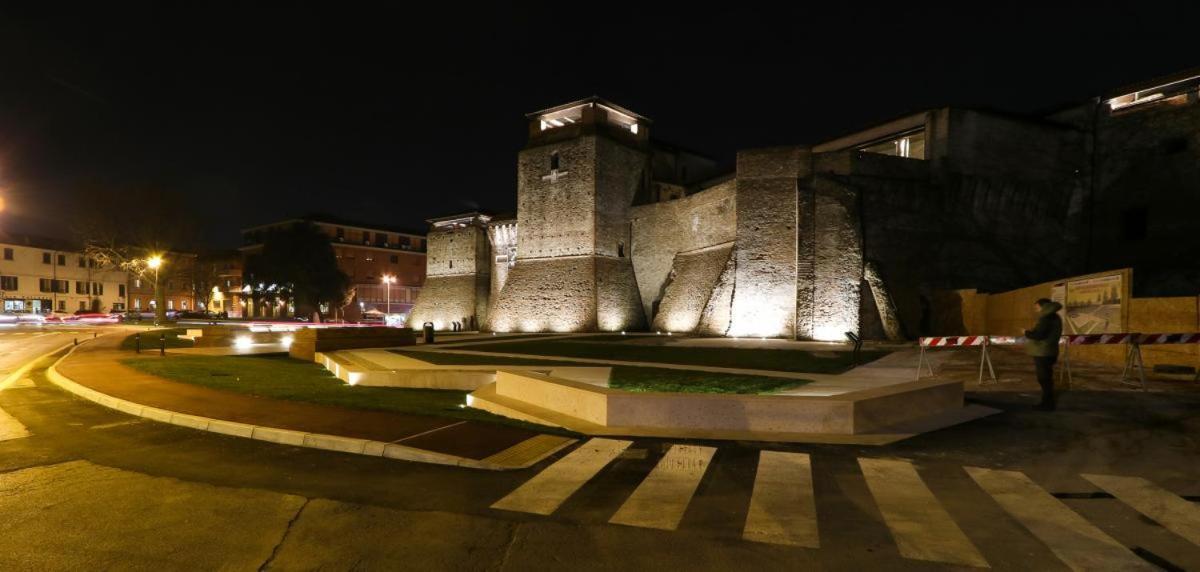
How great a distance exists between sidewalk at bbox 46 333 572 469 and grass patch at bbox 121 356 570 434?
1.35 ft

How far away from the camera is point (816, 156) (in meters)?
27.2

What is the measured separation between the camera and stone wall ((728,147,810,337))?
2720cm

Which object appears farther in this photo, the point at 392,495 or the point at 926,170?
the point at 926,170

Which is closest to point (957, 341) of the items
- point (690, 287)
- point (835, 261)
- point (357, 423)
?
point (357, 423)

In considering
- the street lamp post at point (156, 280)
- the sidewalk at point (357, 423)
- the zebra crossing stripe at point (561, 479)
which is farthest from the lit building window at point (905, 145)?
the street lamp post at point (156, 280)

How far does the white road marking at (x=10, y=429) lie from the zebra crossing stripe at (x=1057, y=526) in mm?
10778

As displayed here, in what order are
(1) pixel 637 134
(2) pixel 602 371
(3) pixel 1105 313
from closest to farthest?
(3) pixel 1105 313 < (2) pixel 602 371 < (1) pixel 637 134

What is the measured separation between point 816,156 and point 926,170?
536 cm

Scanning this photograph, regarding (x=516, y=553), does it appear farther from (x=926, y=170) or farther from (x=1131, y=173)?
(x=1131, y=173)

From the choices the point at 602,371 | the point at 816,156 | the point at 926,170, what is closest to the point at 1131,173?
the point at 926,170

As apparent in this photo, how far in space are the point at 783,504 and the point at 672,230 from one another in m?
30.9

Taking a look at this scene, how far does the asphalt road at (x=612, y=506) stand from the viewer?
3.61m

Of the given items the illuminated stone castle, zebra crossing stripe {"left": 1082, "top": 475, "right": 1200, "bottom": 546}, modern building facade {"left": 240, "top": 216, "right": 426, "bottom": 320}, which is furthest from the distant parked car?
zebra crossing stripe {"left": 1082, "top": 475, "right": 1200, "bottom": 546}

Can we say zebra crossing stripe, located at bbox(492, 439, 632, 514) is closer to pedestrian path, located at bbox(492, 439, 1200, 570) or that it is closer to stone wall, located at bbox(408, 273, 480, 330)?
pedestrian path, located at bbox(492, 439, 1200, 570)
